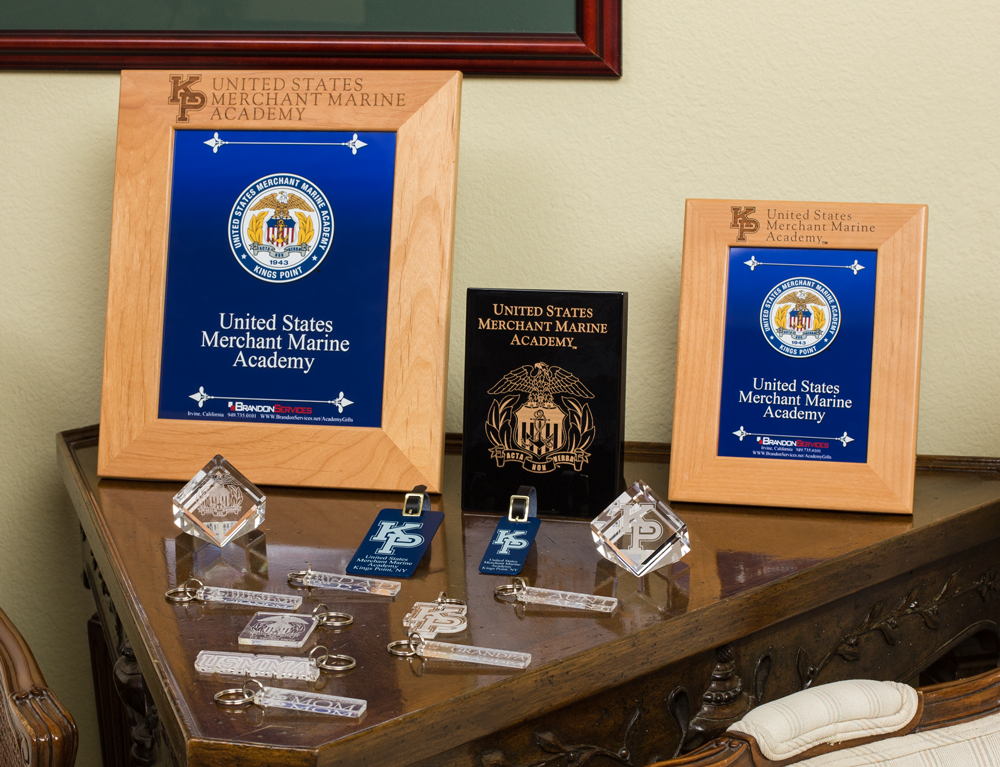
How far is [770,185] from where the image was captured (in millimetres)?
1232

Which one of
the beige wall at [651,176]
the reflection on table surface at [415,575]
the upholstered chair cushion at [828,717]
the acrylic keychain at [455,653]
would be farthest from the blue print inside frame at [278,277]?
the upholstered chair cushion at [828,717]

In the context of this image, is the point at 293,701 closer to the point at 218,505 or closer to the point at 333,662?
the point at 333,662

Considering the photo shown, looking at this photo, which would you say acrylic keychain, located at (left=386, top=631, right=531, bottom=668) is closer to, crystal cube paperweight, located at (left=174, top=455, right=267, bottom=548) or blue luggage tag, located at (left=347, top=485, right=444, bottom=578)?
blue luggage tag, located at (left=347, top=485, right=444, bottom=578)

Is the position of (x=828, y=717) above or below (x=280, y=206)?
below

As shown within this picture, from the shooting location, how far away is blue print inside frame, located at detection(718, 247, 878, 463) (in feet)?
3.36

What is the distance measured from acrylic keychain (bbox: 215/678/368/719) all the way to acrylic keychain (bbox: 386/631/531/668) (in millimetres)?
81

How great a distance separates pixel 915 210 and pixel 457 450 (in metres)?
0.69

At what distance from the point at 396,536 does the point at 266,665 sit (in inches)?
10.6

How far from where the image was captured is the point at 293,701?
58cm

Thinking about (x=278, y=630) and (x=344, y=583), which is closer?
(x=278, y=630)

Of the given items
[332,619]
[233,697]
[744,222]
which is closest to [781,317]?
[744,222]

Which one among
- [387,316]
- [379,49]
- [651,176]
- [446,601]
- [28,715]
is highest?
[379,49]

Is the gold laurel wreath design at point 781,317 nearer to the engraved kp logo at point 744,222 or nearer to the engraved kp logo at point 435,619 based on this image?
the engraved kp logo at point 744,222

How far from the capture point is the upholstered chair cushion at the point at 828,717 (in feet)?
2.07
